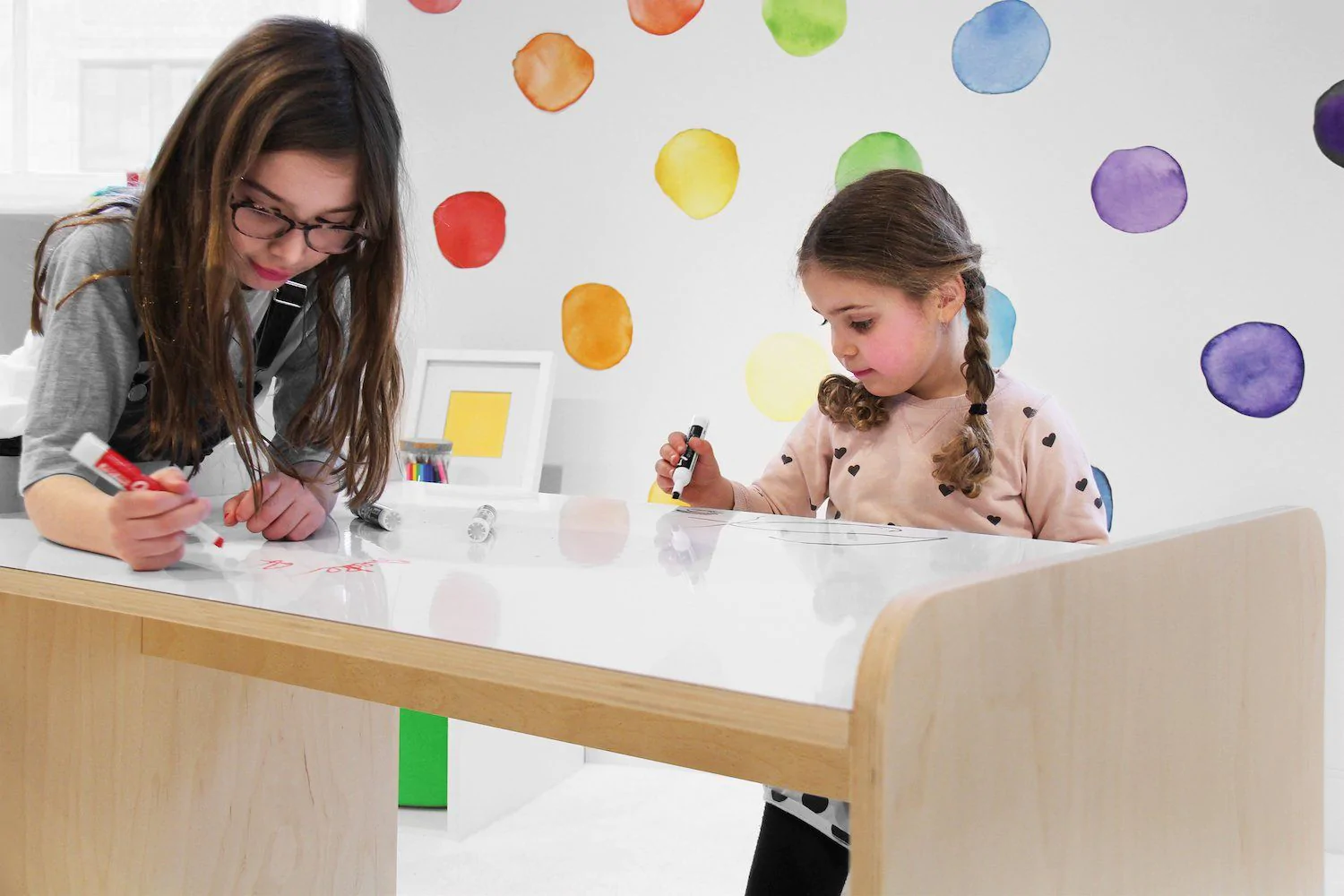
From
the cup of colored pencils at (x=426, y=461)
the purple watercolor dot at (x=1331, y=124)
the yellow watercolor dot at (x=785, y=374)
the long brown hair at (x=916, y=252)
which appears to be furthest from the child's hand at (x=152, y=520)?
the purple watercolor dot at (x=1331, y=124)

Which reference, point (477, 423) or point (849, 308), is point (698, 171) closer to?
point (477, 423)

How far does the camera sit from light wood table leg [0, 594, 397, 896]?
712 mm

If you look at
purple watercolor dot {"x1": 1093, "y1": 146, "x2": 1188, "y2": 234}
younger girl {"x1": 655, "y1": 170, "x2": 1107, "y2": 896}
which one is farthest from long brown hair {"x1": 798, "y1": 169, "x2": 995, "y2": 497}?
purple watercolor dot {"x1": 1093, "y1": 146, "x2": 1188, "y2": 234}

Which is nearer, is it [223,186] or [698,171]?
[223,186]

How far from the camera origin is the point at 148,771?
2.48 ft

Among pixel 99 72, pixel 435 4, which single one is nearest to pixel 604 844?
pixel 435 4

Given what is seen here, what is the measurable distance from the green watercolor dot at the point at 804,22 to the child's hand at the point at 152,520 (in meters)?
1.21

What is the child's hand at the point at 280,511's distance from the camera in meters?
0.74

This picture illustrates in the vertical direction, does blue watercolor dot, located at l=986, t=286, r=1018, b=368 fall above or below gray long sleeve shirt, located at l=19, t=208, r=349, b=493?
above

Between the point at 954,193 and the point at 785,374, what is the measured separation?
35 centimetres

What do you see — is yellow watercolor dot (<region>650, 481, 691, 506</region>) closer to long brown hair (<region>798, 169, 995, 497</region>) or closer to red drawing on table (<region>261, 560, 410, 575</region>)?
long brown hair (<region>798, 169, 995, 497</region>)

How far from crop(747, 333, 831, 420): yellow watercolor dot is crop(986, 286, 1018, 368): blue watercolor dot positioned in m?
0.24

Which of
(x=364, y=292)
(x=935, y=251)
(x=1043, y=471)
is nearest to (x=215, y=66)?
(x=364, y=292)

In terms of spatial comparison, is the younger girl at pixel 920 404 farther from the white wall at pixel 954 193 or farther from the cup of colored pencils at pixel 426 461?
the cup of colored pencils at pixel 426 461
